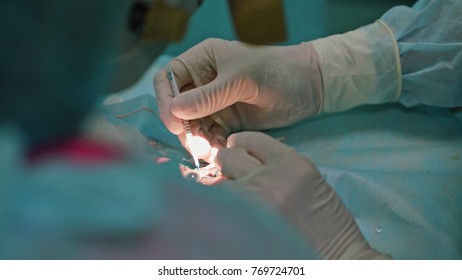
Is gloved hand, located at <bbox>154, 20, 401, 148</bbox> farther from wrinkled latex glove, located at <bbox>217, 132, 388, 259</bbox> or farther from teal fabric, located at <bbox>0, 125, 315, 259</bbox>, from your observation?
teal fabric, located at <bbox>0, 125, 315, 259</bbox>

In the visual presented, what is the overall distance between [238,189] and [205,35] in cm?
44

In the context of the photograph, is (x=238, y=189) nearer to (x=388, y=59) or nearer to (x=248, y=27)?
(x=248, y=27)

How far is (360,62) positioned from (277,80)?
27 cm

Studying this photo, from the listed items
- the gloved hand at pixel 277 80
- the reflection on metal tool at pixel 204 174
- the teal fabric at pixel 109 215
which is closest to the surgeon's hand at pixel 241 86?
the gloved hand at pixel 277 80

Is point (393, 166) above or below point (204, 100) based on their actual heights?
below

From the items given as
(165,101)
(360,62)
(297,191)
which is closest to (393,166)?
(360,62)

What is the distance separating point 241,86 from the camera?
47.8 inches

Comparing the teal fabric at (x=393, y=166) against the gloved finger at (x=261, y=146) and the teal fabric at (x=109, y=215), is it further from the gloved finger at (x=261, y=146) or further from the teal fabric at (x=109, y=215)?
the teal fabric at (x=109, y=215)

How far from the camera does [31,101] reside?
631mm

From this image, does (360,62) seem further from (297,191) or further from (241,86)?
(297,191)

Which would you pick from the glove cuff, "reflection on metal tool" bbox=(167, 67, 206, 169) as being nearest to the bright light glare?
"reflection on metal tool" bbox=(167, 67, 206, 169)

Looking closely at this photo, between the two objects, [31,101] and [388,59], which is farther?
[388,59]

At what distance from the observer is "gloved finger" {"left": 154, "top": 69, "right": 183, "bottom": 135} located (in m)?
1.17

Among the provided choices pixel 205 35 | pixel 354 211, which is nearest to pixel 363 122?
pixel 354 211
